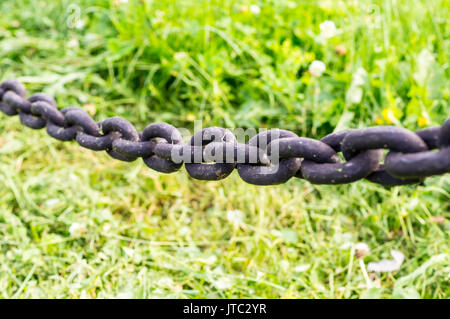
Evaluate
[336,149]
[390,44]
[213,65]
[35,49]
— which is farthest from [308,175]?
[35,49]

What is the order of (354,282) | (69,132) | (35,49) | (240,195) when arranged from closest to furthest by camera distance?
1. (69,132)
2. (354,282)
3. (240,195)
4. (35,49)

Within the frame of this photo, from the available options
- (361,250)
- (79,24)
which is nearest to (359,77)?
(361,250)

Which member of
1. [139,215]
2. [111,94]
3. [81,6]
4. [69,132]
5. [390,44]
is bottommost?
[139,215]

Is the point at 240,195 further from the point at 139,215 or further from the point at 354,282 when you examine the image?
the point at 354,282

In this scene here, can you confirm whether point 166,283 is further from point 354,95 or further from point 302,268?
point 354,95

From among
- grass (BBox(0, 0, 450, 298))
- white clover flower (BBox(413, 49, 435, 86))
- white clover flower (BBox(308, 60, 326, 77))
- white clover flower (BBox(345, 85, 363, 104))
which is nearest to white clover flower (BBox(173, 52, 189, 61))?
grass (BBox(0, 0, 450, 298))
